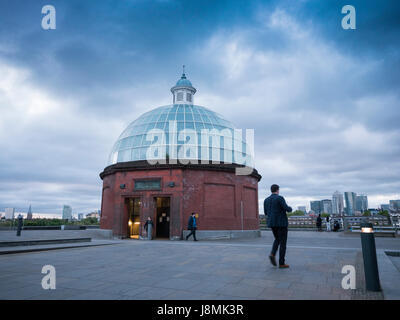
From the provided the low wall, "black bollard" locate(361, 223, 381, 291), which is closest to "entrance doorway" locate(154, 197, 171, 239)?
the low wall

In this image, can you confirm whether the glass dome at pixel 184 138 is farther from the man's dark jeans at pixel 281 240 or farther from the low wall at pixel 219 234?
the man's dark jeans at pixel 281 240

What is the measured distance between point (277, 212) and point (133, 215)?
57.2 ft

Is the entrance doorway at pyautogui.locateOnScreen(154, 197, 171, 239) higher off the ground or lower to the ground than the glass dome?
lower

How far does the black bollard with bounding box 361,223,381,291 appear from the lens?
4.45 metres

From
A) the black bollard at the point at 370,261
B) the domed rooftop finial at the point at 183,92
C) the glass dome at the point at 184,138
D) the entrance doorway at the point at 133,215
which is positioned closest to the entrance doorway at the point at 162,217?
the entrance doorway at the point at 133,215

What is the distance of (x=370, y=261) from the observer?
14.9ft

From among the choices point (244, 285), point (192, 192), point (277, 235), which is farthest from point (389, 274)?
point (192, 192)

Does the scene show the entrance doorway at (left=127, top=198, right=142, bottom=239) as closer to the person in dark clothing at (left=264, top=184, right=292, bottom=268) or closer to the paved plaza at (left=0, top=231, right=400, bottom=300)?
the paved plaza at (left=0, top=231, right=400, bottom=300)

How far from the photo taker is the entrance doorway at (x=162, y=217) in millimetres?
21672

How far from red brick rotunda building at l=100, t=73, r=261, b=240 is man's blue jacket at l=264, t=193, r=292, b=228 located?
13.2 metres

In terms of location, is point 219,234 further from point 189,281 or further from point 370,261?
point 370,261

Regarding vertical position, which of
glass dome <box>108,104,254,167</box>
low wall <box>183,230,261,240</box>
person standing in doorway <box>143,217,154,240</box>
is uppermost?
glass dome <box>108,104,254,167</box>

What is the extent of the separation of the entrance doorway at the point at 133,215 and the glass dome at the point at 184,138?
141 inches

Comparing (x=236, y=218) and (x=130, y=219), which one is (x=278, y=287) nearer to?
(x=236, y=218)
